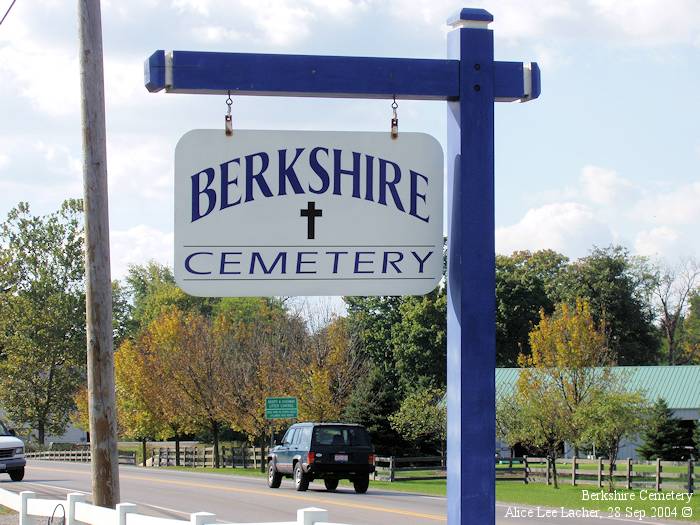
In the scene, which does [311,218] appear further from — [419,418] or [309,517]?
[419,418]

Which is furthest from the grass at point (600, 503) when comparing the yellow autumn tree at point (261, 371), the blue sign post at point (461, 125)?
the blue sign post at point (461, 125)

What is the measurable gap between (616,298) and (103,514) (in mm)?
82501

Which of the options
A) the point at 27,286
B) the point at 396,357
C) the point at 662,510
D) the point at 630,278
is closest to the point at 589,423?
the point at 662,510

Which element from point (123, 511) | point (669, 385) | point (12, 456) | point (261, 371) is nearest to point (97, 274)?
point (123, 511)

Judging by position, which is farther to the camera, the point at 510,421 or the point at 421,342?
the point at 421,342

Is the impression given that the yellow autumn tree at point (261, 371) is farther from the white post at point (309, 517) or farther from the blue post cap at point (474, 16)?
the blue post cap at point (474, 16)

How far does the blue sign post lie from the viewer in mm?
6027

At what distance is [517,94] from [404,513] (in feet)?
65.9

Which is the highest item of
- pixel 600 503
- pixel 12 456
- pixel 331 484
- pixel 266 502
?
pixel 12 456

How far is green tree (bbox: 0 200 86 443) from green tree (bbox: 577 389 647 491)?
200 feet

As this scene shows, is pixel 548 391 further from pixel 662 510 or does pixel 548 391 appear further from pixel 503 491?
pixel 662 510

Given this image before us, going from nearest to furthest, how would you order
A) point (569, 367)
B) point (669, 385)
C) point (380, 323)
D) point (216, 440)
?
point (569, 367) → point (216, 440) → point (669, 385) → point (380, 323)

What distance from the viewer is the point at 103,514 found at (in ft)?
37.2

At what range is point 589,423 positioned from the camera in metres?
37.2
